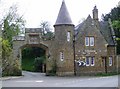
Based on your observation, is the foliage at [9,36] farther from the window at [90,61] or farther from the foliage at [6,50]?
the window at [90,61]

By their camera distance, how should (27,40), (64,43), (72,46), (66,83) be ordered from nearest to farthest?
1. (66,83)
2. (64,43)
3. (72,46)
4. (27,40)

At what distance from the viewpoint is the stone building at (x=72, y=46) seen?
50.1 metres

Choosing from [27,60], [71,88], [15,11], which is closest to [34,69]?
[27,60]

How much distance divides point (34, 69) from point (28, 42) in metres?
22.7

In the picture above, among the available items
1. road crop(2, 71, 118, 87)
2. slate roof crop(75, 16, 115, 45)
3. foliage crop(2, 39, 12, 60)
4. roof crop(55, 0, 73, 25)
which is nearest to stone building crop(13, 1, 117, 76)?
roof crop(55, 0, 73, 25)

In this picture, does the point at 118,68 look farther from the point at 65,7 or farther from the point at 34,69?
the point at 34,69

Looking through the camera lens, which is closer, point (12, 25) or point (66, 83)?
point (66, 83)

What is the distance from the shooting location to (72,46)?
50875mm

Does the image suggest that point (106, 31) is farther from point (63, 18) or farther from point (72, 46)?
point (63, 18)

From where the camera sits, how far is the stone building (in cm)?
5009

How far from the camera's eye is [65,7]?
51.2 meters

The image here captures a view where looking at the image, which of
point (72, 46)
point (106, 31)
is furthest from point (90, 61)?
point (106, 31)

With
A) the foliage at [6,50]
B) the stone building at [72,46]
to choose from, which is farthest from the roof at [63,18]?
the foliage at [6,50]

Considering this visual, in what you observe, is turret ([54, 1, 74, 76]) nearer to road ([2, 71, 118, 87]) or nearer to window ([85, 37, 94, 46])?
window ([85, 37, 94, 46])
